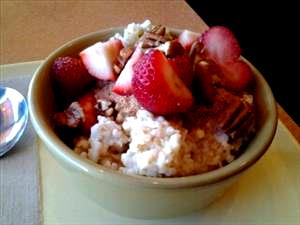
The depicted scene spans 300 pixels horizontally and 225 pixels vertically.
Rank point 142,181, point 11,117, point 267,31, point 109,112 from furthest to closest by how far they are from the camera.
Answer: point 267,31 < point 11,117 < point 109,112 < point 142,181

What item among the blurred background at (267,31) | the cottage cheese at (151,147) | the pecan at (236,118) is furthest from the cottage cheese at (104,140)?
the blurred background at (267,31)

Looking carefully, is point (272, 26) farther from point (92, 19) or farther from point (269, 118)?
point (269, 118)

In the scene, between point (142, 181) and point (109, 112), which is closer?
point (142, 181)

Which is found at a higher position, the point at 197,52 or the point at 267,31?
the point at 197,52

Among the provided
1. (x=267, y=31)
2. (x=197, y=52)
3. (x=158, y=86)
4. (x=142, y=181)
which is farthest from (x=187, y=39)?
(x=267, y=31)

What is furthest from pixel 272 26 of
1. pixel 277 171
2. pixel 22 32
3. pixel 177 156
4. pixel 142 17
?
pixel 177 156

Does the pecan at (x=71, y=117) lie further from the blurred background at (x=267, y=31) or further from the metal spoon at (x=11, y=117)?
the blurred background at (x=267, y=31)

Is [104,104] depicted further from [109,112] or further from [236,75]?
[236,75]

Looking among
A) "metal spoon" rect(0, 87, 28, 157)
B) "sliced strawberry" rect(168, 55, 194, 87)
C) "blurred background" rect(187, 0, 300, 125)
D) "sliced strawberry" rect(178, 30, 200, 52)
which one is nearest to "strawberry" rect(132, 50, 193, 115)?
"sliced strawberry" rect(168, 55, 194, 87)
